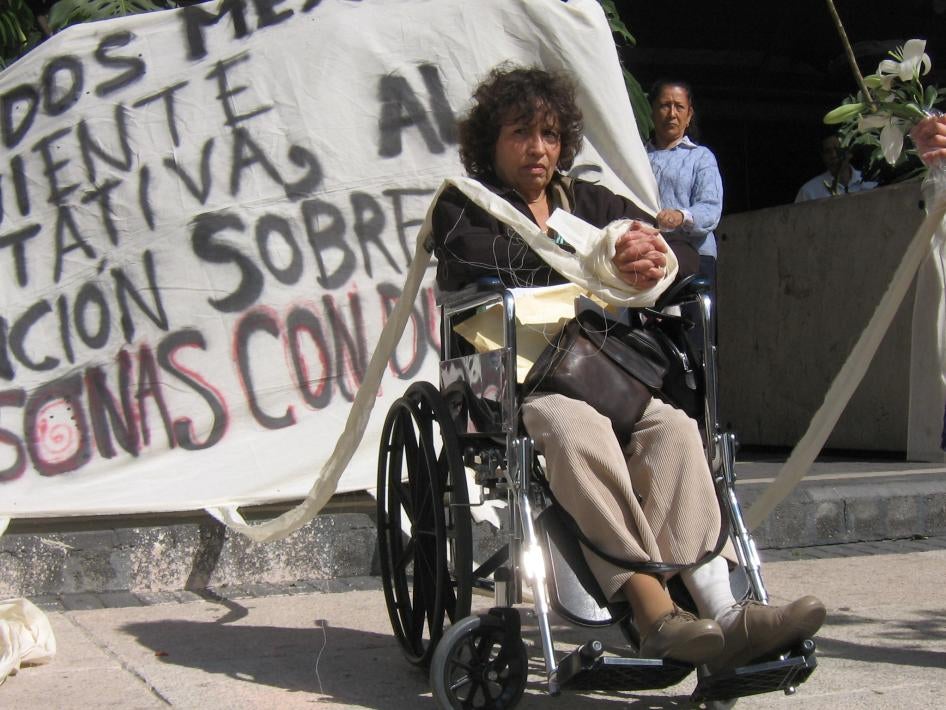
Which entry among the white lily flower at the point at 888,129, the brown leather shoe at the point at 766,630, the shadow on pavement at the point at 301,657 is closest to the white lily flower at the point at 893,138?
the white lily flower at the point at 888,129

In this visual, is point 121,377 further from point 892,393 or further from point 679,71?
point 679,71

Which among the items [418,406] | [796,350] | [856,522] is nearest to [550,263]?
[418,406]

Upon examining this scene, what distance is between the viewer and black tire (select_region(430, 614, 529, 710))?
8.61ft

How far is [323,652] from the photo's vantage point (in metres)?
3.43

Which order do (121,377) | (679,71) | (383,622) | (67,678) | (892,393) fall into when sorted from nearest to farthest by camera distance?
(67,678)
(383,622)
(121,377)
(892,393)
(679,71)

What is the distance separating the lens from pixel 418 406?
3.20 metres

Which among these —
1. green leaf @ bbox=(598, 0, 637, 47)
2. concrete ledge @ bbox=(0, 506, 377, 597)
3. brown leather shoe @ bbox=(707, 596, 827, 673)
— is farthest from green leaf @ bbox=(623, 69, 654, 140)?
brown leather shoe @ bbox=(707, 596, 827, 673)

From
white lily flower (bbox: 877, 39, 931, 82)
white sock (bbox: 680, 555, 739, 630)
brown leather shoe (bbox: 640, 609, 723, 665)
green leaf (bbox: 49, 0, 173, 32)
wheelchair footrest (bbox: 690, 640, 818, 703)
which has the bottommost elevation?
wheelchair footrest (bbox: 690, 640, 818, 703)

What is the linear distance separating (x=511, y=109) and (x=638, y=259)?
74 centimetres

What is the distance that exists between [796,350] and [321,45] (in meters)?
3.87

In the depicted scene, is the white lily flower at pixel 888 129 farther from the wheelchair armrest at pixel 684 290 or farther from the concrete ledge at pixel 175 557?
the concrete ledge at pixel 175 557

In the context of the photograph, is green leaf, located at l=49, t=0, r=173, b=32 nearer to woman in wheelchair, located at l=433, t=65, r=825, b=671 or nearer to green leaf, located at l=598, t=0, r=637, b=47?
green leaf, located at l=598, t=0, r=637, b=47

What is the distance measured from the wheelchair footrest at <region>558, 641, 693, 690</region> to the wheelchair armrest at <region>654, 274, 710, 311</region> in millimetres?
952

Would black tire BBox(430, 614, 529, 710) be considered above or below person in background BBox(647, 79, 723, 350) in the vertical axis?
below
